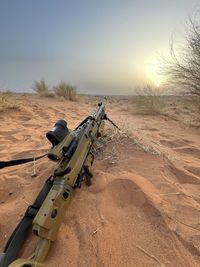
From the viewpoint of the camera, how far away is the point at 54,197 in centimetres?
182

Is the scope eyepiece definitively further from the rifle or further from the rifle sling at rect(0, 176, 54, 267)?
the rifle sling at rect(0, 176, 54, 267)

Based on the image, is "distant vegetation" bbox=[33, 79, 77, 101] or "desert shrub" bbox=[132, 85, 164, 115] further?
"distant vegetation" bbox=[33, 79, 77, 101]

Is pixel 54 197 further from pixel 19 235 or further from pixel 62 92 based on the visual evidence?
pixel 62 92

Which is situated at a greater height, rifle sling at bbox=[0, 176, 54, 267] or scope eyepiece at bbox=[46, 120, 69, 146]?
scope eyepiece at bbox=[46, 120, 69, 146]

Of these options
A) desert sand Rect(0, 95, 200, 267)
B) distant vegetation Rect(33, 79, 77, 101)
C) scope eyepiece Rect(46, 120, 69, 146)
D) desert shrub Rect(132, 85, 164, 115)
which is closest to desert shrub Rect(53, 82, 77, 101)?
distant vegetation Rect(33, 79, 77, 101)

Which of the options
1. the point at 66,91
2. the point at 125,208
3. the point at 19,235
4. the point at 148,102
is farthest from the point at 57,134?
the point at 66,91

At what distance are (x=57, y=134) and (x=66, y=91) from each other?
36.8 feet

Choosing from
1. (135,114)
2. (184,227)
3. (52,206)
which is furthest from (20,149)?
(135,114)

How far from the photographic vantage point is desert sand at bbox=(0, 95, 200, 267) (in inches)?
73.5

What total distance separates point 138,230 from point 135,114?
7.37 meters

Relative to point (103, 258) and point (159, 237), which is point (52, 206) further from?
point (159, 237)

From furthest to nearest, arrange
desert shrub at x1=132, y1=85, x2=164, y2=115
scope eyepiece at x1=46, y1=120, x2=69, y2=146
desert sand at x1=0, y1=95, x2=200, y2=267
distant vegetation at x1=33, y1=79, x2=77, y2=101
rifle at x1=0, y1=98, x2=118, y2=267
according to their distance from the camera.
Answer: distant vegetation at x1=33, y1=79, x2=77, y2=101, desert shrub at x1=132, y1=85, x2=164, y2=115, scope eyepiece at x1=46, y1=120, x2=69, y2=146, desert sand at x1=0, y1=95, x2=200, y2=267, rifle at x1=0, y1=98, x2=118, y2=267

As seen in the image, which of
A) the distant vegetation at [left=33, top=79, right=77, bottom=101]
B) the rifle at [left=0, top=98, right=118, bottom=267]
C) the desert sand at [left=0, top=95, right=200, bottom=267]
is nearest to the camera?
the rifle at [left=0, top=98, right=118, bottom=267]

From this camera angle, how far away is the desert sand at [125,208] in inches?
73.5
